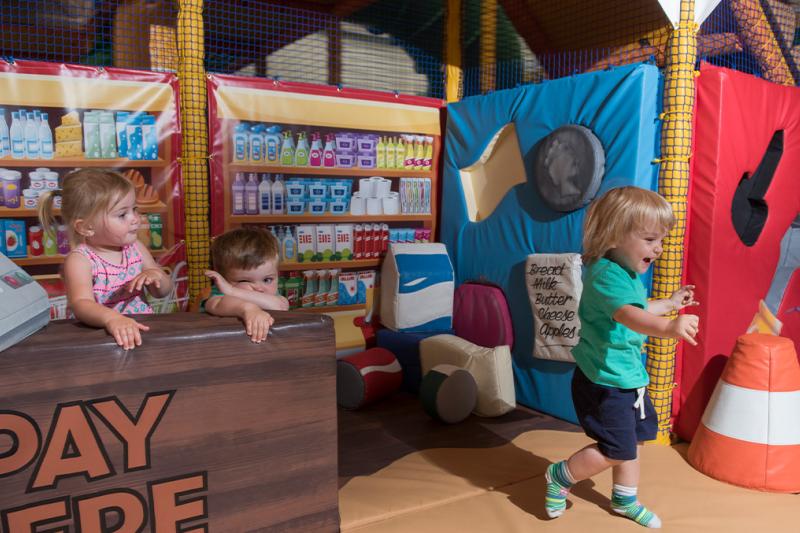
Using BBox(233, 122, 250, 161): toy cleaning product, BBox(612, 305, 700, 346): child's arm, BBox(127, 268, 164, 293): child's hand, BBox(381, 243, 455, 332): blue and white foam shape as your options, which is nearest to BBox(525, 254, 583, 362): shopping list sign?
BBox(381, 243, 455, 332): blue and white foam shape

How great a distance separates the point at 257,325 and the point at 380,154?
3051mm

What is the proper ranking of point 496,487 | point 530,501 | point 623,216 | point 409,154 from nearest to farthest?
point 623,216 → point 530,501 → point 496,487 → point 409,154

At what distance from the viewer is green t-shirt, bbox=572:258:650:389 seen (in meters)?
2.37

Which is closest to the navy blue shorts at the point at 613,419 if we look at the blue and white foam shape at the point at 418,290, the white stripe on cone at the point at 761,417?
the white stripe on cone at the point at 761,417

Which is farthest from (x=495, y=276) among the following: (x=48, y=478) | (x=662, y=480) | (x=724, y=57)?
(x=724, y=57)

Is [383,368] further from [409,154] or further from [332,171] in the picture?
[409,154]

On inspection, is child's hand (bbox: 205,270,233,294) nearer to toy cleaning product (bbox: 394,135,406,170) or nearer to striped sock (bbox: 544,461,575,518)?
striped sock (bbox: 544,461,575,518)

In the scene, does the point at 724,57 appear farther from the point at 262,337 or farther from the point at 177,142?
the point at 262,337

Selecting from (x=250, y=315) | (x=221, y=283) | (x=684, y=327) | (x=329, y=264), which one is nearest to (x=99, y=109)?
(x=329, y=264)

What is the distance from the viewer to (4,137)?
12.0 ft

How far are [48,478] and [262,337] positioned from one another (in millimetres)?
641

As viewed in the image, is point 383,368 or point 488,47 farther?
point 488,47

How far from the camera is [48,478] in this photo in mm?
1665

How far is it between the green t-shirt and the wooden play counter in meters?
1.01
